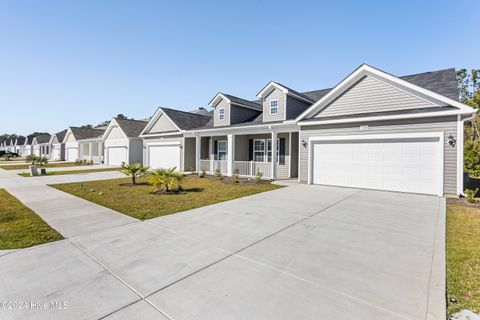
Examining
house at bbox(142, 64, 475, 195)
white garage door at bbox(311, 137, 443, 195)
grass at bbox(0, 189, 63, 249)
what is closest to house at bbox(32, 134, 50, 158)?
house at bbox(142, 64, 475, 195)

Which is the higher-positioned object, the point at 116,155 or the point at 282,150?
the point at 282,150

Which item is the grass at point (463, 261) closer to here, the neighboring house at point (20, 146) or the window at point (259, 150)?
the window at point (259, 150)

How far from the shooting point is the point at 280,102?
1406 centimetres

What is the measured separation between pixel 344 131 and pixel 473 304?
9079 mm

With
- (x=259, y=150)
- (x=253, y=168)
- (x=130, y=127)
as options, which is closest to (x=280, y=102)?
(x=259, y=150)

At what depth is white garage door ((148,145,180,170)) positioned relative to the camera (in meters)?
19.6

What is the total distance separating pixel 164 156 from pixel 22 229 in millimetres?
16018

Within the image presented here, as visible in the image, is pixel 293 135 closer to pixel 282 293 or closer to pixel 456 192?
pixel 456 192

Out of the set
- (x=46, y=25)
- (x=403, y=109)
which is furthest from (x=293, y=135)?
(x=46, y=25)

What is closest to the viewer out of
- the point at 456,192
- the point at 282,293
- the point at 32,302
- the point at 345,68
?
the point at 32,302

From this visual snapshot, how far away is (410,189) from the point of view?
9.13m

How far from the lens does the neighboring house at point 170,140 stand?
19125 millimetres

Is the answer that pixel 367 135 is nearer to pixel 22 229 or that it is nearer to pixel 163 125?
pixel 22 229

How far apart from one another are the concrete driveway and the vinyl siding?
15.4 metres
